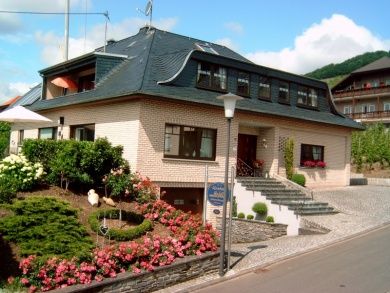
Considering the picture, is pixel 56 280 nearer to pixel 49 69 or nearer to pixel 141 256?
pixel 141 256

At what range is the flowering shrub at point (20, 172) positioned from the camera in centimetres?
1353

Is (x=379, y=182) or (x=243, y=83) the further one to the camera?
(x=379, y=182)

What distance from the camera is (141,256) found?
937 centimetres

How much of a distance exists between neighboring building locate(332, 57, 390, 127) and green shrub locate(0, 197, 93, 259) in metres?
47.7

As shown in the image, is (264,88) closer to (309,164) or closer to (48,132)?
(309,164)

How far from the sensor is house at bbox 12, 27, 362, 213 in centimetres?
1698

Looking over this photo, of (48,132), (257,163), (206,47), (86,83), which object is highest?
(206,47)

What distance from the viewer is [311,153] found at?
23.5m

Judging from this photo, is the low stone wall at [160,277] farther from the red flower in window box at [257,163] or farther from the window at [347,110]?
the window at [347,110]

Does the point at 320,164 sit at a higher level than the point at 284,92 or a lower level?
lower

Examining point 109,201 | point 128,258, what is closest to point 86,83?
point 109,201

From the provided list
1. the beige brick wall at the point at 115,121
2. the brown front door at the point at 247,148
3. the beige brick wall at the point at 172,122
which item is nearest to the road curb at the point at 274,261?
the beige brick wall at the point at 172,122

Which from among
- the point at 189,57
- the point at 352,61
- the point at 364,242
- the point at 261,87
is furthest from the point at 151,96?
the point at 352,61

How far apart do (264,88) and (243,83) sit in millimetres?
1521
